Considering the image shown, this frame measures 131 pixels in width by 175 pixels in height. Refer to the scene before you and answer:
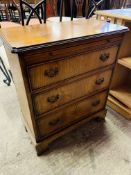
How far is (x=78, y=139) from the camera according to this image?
1329mm

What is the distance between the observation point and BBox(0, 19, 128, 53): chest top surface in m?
0.73

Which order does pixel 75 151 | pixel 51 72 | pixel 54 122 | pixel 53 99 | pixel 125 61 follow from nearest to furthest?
1. pixel 51 72
2. pixel 53 99
3. pixel 54 122
4. pixel 75 151
5. pixel 125 61

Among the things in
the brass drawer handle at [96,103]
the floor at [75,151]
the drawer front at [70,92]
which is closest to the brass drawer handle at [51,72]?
the drawer front at [70,92]

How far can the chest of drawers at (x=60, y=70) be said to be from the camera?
0.78m

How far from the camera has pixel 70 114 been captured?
3.92 feet

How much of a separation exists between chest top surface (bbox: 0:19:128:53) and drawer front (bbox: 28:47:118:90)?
12cm

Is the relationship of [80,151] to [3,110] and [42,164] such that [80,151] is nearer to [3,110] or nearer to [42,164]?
[42,164]

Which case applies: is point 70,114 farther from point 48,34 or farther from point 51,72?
point 48,34

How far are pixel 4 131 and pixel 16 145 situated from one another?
21 centimetres

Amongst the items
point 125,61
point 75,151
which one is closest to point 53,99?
point 75,151

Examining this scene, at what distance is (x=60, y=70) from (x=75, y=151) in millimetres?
711

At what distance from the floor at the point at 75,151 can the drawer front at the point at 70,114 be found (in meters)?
0.19

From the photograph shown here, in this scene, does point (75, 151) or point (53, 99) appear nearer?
point (53, 99)

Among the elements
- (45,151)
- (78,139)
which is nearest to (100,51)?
(78,139)
